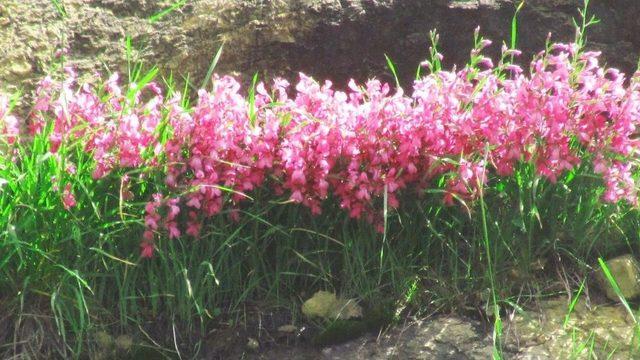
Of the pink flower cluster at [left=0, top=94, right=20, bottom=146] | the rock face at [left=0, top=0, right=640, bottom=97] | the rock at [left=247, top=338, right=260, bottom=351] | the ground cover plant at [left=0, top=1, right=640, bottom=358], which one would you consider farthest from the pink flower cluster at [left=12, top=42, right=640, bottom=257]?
the rock face at [left=0, top=0, right=640, bottom=97]

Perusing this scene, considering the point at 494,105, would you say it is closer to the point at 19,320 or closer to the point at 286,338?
the point at 286,338

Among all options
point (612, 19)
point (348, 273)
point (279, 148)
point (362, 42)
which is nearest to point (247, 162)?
point (279, 148)

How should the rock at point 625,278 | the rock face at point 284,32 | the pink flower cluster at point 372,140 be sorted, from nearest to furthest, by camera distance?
the pink flower cluster at point 372,140 → the rock at point 625,278 → the rock face at point 284,32

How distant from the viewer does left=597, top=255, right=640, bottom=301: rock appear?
2869 mm

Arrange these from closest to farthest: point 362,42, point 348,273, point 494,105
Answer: point 494,105 < point 348,273 < point 362,42

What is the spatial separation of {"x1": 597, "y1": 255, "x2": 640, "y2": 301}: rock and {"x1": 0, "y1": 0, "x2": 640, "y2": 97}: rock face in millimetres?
1421

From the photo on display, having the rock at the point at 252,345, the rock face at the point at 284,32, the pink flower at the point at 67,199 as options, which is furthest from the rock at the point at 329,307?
the rock face at the point at 284,32

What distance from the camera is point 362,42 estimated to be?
3.97m

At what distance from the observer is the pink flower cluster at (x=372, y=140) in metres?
2.64

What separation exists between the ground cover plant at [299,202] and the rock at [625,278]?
8cm

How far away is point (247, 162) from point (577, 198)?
1116 millimetres

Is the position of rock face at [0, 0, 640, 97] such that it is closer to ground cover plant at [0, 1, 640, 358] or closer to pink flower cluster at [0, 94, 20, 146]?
pink flower cluster at [0, 94, 20, 146]

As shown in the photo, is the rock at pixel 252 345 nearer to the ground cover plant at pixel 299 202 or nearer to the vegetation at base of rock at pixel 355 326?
the ground cover plant at pixel 299 202

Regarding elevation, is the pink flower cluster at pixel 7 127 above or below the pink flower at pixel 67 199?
above
